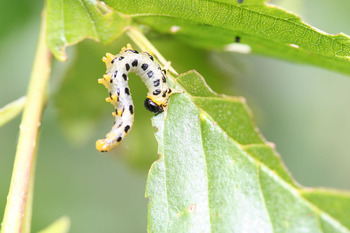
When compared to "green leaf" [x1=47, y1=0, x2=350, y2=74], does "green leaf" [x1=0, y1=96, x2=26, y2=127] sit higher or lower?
lower

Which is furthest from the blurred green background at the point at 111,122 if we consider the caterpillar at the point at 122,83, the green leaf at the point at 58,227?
the green leaf at the point at 58,227

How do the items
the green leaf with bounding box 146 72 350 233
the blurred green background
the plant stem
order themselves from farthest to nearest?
1. the blurred green background
2. the green leaf with bounding box 146 72 350 233
3. the plant stem

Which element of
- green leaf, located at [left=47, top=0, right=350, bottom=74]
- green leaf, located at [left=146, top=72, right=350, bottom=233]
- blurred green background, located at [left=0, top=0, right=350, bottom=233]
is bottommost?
blurred green background, located at [left=0, top=0, right=350, bottom=233]

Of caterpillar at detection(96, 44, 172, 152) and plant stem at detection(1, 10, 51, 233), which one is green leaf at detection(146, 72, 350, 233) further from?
plant stem at detection(1, 10, 51, 233)

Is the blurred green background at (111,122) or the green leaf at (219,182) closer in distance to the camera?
the green leaf at (219,182)

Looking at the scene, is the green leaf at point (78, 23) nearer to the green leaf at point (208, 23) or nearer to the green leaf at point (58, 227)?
the green leaf at point (208, 23)

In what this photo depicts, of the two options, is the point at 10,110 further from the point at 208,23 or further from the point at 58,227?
the point at 208,23

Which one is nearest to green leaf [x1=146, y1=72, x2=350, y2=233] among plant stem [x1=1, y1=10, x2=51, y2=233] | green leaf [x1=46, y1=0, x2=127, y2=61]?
green leaf [x1=46, y1=0, x2=127, y2=61]

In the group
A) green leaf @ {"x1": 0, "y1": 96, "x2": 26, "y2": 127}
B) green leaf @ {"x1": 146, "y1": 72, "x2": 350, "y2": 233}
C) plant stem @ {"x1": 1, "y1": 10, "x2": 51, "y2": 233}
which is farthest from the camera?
green leaf @ {"x1": 0, "y1": 96, "x2": 26, "y2": 127}

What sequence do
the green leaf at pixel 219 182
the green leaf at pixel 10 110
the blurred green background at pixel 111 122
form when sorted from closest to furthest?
the green leaf at pixel 219 182, the green leaf at pixel 10 110, the blurred green background at pixel 111 122
